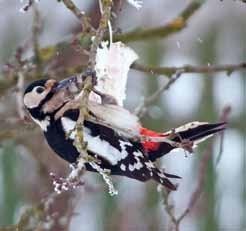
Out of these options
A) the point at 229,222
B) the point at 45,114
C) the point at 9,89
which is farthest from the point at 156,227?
the point at 45,114

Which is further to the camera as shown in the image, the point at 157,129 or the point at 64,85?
the point at 157,129

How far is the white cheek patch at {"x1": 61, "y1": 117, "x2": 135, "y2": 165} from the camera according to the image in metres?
1.96

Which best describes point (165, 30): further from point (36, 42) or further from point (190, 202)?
point (190, 202)

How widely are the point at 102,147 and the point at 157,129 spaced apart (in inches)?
81.0

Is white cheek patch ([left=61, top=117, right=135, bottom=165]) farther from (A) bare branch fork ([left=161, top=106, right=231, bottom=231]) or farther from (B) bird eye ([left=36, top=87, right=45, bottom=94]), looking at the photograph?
(A) bare branch fork ([left=161, top=106, right=231, bottom=231])

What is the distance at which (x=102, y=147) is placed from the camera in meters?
1.98

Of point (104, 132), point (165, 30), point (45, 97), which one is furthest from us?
point (165, 30)

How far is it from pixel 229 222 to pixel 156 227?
49 centimetres

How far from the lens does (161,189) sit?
94.0 inches

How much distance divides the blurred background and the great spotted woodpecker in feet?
1.76

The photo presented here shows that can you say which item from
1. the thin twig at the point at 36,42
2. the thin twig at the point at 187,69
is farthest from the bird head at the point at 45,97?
the thin twig at the point at 36,42

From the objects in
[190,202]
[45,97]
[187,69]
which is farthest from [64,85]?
[190,202]

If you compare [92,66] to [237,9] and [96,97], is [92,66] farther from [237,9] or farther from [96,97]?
[237,9]

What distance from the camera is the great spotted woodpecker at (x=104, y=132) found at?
195cm
